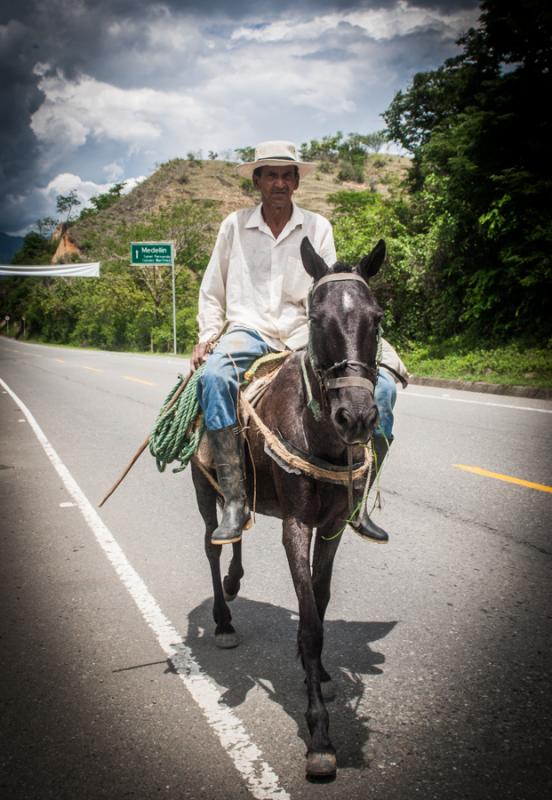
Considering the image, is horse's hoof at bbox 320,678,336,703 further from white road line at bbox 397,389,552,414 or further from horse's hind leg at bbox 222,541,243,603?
white road line at bbox 397,389,552,414

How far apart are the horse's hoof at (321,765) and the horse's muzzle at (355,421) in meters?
1.21

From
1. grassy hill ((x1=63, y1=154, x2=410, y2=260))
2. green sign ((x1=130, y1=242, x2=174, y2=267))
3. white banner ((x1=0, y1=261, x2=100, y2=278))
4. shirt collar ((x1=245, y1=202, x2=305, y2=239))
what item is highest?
grassy hill ((x1=63, y1=154, x2=410, y2=260))

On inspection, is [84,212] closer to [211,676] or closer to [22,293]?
[22,293]

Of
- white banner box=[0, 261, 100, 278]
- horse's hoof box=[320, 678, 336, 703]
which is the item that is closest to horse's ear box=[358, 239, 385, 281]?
horse's hoof box=[320, 678, 336, 703]

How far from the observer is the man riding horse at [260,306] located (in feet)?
10.7

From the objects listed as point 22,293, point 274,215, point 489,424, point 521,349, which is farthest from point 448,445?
point 22,293

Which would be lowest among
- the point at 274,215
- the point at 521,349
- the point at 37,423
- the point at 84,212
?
the point at 37,423

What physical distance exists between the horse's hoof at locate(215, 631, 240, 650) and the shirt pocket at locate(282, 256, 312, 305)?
1926mm

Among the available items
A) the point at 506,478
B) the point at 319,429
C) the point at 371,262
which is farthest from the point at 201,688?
the point at 506,478

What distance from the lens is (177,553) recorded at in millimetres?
4789

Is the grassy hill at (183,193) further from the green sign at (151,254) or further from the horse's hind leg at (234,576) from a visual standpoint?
the horse's hind leg at (234,576)

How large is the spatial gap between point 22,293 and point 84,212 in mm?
20037

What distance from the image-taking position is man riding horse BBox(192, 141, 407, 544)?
327cm

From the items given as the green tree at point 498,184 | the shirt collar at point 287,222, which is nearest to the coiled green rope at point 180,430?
the shirt collar at point 287,222
